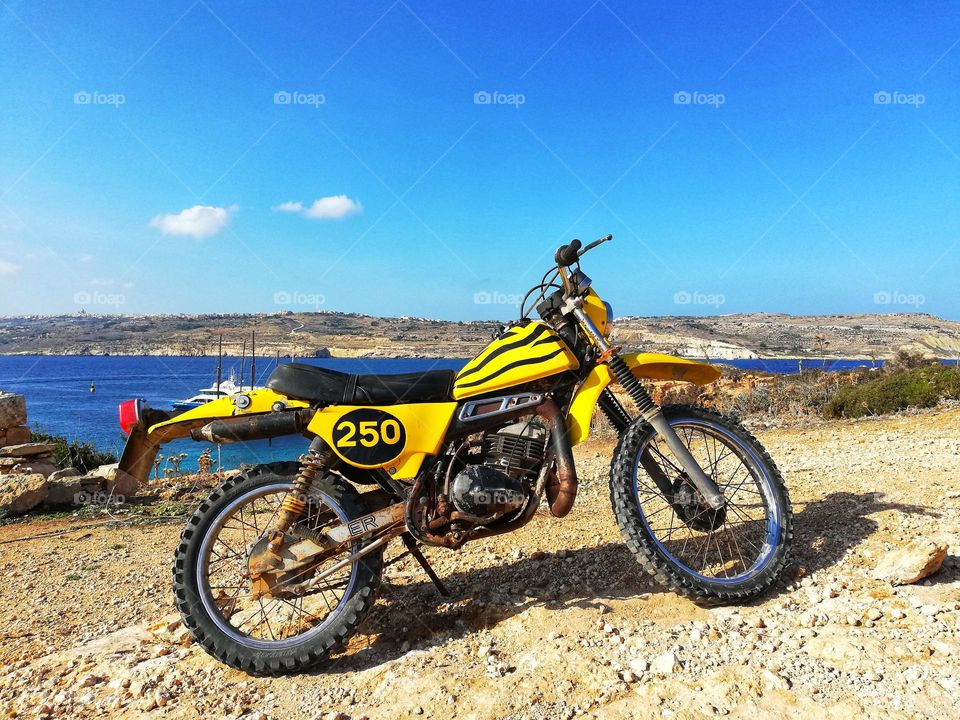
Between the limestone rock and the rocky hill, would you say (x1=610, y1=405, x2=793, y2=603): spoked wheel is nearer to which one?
the rocky hill

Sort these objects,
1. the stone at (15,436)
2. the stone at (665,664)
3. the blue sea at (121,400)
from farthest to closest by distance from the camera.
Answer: the blue sea at (121,400) < the stone at (15,436) < the stone at (665,664)

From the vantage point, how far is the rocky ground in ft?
8.24

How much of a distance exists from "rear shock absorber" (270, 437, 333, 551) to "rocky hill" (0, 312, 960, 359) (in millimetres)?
1421

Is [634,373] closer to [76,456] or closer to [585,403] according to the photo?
[585,403]

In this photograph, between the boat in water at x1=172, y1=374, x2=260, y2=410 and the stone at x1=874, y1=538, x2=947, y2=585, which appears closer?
the stone at x1=874, y1=538, x2=947, y2=585

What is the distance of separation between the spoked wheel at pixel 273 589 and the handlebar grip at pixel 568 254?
1903 millimetres

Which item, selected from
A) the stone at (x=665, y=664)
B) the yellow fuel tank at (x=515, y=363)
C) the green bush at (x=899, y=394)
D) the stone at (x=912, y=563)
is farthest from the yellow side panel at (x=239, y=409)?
the green bush at (x=899, y=394)

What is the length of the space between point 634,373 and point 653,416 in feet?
1.10

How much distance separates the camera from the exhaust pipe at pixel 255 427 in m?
3.39

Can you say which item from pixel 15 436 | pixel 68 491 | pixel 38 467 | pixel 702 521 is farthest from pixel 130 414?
pixel 15 436

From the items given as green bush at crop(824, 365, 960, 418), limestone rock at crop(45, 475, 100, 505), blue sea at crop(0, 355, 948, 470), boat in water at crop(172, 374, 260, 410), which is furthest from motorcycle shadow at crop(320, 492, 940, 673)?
green bush at crop(824, 365, 960, 418)

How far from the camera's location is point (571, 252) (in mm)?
3811

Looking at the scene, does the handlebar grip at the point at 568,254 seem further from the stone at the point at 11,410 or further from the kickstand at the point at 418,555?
the stone at the point at 11,410

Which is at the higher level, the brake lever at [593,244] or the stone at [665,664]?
the brake lever at [593,244]
